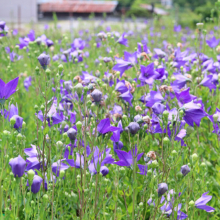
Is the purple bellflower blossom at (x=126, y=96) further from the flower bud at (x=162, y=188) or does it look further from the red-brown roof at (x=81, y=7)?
the red-brown roof at (x=81, y=7)

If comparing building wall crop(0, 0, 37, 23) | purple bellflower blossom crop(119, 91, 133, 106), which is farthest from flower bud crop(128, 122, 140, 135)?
building wall crop(0, 0, 37, 23)

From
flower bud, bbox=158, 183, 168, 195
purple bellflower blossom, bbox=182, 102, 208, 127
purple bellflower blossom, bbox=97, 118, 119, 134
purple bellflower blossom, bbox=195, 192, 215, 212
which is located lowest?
purple bellflower blossom, bbox=195, 192, 215, 212

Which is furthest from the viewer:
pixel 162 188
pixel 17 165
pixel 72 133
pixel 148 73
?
pixel 148 73

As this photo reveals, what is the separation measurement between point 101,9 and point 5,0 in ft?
34.3

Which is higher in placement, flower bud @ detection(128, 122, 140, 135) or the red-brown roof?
flower bud @ detection(128, 122, 140, 135)

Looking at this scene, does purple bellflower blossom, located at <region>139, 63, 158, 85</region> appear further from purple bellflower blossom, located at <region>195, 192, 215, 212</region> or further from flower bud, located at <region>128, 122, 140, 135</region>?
purple bellflower blossom, located at <region>195, 192, 215, 212</region>

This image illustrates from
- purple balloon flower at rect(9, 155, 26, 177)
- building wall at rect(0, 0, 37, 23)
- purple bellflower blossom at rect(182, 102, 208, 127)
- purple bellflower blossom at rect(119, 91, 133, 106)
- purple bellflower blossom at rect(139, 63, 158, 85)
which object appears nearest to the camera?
purple balloon flower at rect(9, 155, 26, 177)

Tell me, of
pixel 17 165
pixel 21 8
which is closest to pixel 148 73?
pixel 17 165

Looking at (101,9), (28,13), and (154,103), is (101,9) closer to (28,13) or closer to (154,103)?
(28,13)

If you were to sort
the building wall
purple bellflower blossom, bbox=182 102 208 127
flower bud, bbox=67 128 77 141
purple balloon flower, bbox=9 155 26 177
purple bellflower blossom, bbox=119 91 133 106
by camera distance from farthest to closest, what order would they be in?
the building wall
purple bellflower blossom, bbox=119 91 133 106
purple bellflower blossom, bbox=182 102 208 127
flower bud, bbox=67 128 77 141
purple balloon flower, bbox=9 155 26 177

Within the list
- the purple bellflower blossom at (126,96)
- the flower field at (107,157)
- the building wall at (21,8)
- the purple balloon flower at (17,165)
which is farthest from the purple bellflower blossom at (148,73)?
the building wall at (21,8)

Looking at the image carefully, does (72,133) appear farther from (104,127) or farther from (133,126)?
(133,126)

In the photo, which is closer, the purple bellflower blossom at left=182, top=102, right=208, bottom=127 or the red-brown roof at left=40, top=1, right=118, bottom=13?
the purple bellflower blossom at left=182, top=102, right=208, bottom=127

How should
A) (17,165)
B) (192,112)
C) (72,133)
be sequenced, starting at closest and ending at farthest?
(17,165), (72,133), (192,112)
